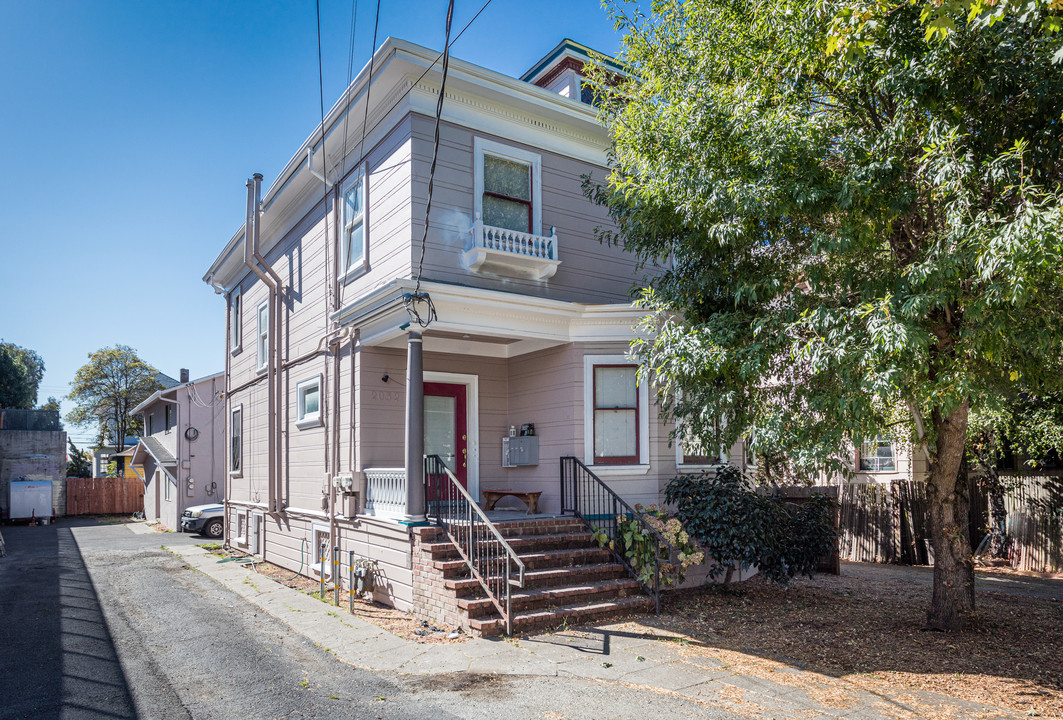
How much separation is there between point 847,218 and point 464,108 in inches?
243

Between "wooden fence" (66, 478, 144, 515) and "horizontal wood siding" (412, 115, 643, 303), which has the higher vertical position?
"horizontal wood siding" (412, 115, 643, 303)

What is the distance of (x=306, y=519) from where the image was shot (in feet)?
41.2

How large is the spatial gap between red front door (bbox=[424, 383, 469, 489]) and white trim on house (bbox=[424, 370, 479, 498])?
56mm

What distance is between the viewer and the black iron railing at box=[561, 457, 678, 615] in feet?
28.9

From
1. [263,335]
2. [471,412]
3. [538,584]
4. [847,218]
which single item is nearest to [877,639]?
[538,584]

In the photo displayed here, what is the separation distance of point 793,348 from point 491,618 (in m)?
4.45

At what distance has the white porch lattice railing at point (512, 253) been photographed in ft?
33.0

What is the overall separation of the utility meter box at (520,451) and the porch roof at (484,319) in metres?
1.51

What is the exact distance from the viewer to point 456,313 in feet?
31.6

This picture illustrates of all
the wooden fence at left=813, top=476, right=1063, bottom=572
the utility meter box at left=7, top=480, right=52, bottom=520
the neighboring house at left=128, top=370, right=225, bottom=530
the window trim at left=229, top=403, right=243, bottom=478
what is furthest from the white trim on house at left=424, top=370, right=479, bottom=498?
the utility meter box at left=7, top=480, right=52, bottom=520

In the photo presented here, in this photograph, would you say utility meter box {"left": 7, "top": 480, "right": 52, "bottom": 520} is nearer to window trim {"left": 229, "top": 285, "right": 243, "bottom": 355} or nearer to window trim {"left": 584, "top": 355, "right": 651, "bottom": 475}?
window trim {"left": 229, "top": 285, "right": 243, "bottom": 355}

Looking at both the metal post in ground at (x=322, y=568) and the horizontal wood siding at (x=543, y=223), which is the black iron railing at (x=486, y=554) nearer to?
the metal post in ground at (x=322, y=568)

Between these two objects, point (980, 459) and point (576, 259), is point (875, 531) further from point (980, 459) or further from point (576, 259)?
point (576, 259)

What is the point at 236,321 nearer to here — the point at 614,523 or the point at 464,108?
the point at 464,108
